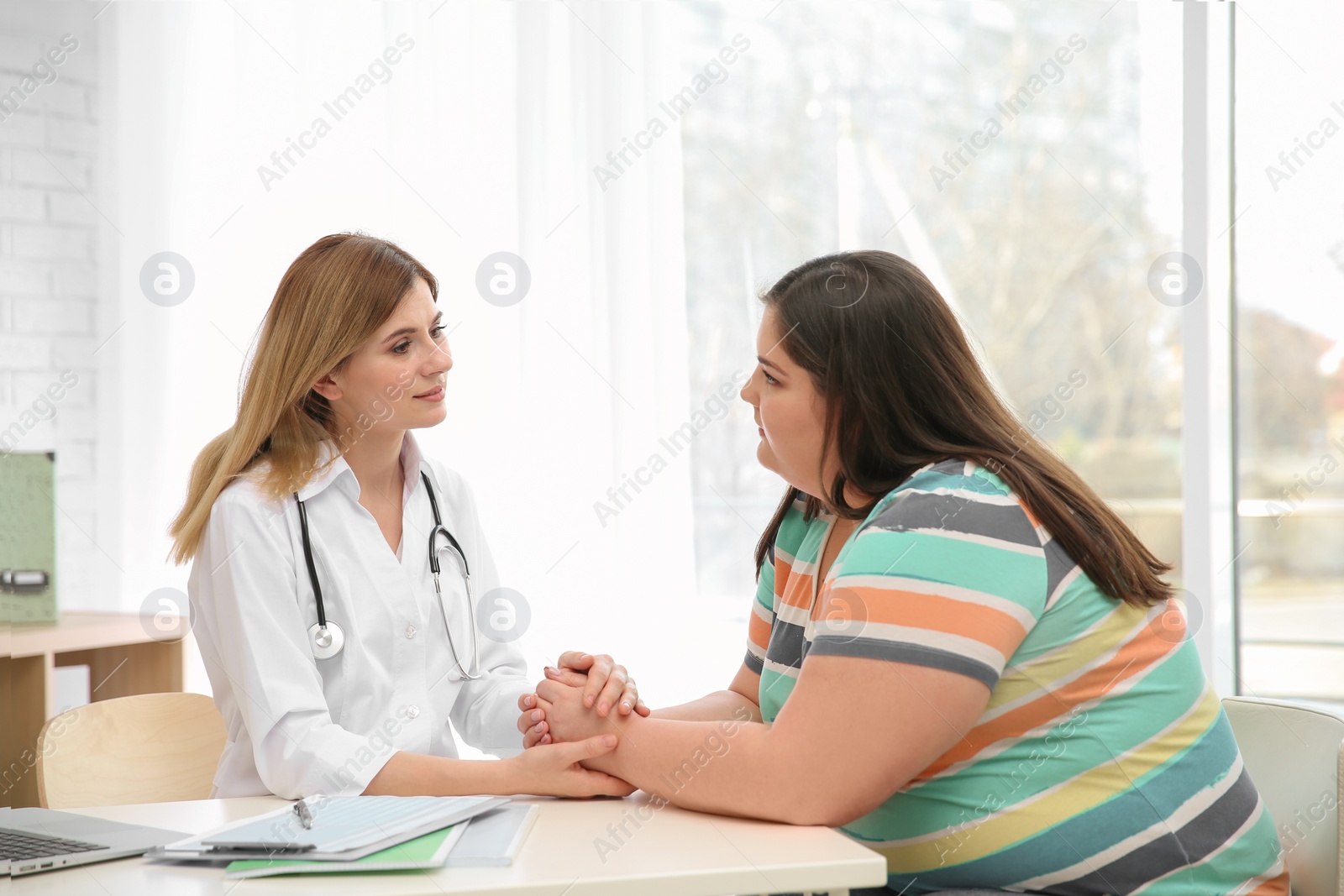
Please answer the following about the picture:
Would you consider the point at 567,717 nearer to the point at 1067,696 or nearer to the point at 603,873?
the point at 603,873

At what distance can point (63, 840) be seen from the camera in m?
1.02

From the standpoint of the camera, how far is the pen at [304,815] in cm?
101

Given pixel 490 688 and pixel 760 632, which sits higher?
pixel 760 632

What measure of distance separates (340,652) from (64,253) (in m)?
2.07

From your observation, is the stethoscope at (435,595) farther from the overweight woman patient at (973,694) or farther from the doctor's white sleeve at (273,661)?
the overweight woman patient at (973,694)

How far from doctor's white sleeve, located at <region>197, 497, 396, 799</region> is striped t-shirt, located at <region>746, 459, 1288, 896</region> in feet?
2.03

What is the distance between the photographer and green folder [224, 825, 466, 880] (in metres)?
0.90

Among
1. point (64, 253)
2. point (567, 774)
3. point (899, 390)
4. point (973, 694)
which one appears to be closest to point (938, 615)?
point (973, 694)

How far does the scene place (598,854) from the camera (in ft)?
3.15

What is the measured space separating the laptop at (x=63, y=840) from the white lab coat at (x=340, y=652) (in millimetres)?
241

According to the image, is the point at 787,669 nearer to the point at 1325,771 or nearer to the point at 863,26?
the point at 1325,771

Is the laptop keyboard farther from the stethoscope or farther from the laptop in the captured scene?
the stethoscope

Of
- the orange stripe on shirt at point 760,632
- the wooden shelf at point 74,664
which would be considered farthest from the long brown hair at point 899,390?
the wooden shelf at point 74,664

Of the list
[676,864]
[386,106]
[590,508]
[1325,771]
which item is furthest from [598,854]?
[386,106]
